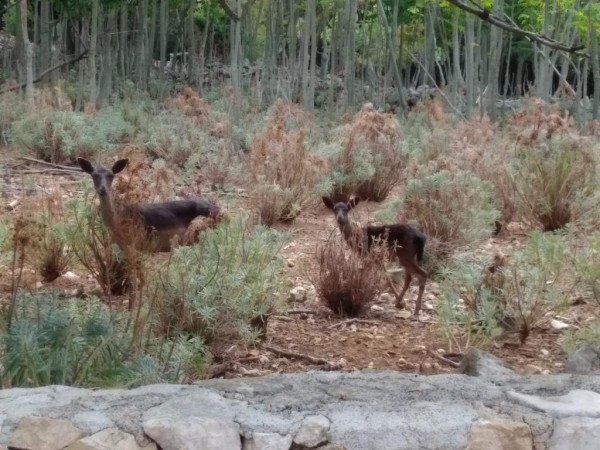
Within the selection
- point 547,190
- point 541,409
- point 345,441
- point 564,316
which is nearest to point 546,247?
point 564,316

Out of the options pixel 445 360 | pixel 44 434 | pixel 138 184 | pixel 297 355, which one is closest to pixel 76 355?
pixel 44 434

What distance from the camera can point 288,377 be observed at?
3572 mm

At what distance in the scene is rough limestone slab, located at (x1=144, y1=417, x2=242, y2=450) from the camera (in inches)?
118

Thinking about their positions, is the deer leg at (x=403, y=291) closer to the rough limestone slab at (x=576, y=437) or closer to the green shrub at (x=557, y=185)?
the green shrub at (x=557, y=185)

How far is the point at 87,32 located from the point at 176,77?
5.06 m

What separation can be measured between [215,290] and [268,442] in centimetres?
211

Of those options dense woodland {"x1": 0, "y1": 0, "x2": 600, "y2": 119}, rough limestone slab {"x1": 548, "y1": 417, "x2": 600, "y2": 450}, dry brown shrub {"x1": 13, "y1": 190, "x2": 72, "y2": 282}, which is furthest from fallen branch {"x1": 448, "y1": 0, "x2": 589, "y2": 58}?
dense woodland {"x1": 0, "y1": 0, "x2": 600, "y2": 119}

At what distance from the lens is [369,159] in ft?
33.8

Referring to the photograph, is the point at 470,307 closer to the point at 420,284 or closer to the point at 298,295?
the point at 420,284

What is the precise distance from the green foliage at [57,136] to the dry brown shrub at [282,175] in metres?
2.92

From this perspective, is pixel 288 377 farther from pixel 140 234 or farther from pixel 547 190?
pixel 547 190

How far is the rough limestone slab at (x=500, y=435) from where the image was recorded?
311 cm

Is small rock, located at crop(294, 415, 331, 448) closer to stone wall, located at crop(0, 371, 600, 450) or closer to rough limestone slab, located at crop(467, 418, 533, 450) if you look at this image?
stone wall, located at crop(0, 371, 600, 450)

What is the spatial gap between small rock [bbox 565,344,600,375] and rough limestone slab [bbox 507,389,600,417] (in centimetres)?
99
